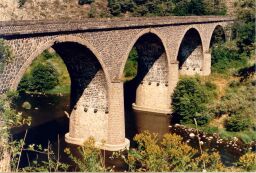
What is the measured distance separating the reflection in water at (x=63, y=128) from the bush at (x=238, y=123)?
1867mm

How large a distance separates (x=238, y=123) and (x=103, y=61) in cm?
1254

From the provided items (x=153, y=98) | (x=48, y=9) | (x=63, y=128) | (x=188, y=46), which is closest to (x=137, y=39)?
(x=153, y=98)

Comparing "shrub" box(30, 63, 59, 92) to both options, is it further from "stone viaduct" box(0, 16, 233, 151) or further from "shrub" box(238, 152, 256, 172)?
"shrub" box(238, 152, 256, 172)

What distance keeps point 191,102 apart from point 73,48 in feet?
45.9

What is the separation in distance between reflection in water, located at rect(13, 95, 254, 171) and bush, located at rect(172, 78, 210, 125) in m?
1.34

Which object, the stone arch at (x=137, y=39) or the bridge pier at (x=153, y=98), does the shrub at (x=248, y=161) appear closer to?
the stone arch at (x=137, y=39)

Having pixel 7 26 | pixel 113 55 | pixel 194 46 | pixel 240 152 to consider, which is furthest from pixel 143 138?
pixel 194 46

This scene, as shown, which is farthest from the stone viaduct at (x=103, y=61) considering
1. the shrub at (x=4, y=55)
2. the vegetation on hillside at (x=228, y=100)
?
the vegetation on hillside at (x=228, y=100)

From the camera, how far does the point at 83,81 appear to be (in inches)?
1139

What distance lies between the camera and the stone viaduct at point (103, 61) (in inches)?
820

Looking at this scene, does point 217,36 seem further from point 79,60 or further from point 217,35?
point 79,60

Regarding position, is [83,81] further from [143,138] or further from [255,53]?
[255,53]

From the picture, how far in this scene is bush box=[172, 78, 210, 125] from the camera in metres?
35.5

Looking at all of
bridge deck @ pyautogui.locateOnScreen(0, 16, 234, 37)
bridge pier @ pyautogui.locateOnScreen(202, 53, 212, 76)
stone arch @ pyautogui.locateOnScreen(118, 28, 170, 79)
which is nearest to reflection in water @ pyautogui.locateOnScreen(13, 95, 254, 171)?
stone arch @ pyautogui.locateOnScreen(118, 28, 170, 79)
